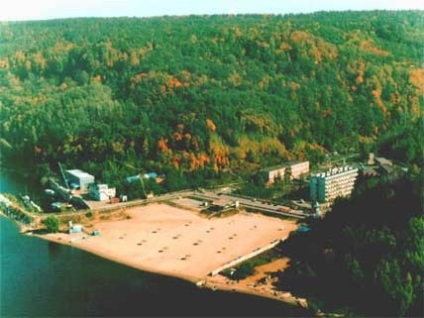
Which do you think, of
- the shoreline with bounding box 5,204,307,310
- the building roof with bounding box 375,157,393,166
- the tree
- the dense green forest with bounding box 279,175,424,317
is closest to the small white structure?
the shoreline with bounding box 5,204,307,310

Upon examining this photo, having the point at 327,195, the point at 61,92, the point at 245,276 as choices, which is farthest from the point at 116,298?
the point at 61,92

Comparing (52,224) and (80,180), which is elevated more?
(52,224)

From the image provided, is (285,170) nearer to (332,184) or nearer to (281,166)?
(281,166)

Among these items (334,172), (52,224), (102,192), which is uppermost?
(334,172)

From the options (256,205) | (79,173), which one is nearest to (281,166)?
(256,205)

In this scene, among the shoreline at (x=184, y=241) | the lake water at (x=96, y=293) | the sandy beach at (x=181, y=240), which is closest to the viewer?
the lake water at (x=96, y=293)

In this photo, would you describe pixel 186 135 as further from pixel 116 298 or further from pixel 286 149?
pixel 116 298

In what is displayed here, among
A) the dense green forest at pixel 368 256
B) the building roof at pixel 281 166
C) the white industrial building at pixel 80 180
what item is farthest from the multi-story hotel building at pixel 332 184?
the white industrial building at pixel 80 180

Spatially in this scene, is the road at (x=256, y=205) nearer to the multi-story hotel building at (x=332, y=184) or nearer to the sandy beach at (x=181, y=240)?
the sandy beach at (x=181, y=240)
